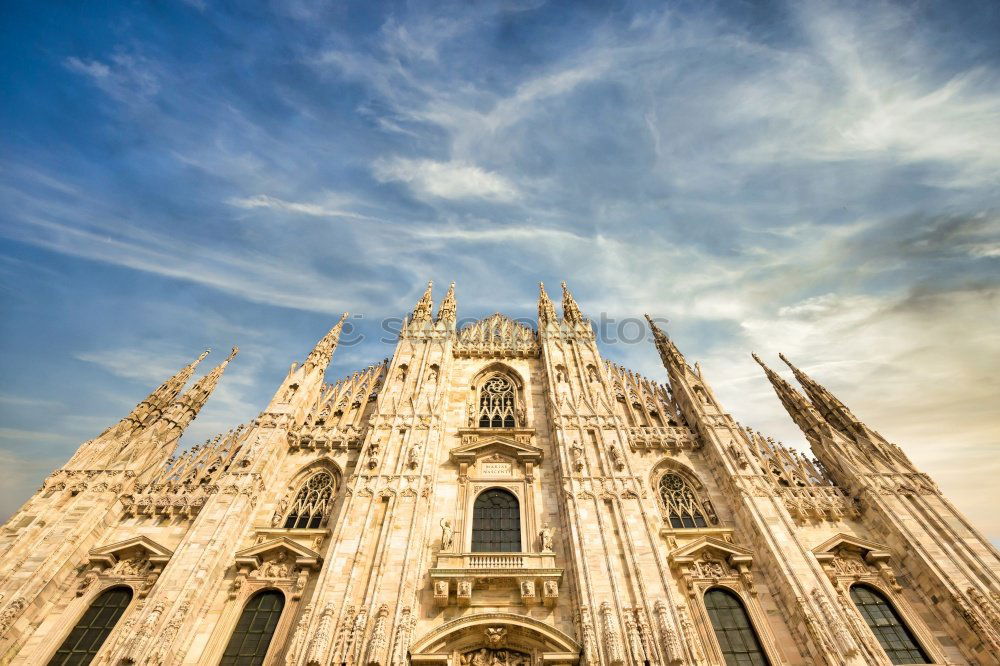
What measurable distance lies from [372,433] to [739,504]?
15.3m

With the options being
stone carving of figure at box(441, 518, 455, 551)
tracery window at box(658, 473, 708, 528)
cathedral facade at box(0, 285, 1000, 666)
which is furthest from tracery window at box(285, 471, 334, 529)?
tracery window at box(658, 473, 708, 528)

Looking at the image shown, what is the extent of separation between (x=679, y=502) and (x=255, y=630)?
53.5ft

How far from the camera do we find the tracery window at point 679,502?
18141 millimetres

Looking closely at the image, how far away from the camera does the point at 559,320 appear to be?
28.3 metres

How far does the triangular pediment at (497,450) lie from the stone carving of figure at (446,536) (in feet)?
10.5

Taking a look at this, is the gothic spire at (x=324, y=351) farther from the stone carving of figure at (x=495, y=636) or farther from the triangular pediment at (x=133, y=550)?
the stone carving of figure at (x=495, y=636)

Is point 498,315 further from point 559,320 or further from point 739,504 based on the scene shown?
point 739,504

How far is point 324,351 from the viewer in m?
24.8

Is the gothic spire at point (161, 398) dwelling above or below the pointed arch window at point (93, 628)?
above

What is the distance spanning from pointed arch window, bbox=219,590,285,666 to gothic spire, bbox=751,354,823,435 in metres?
23.4

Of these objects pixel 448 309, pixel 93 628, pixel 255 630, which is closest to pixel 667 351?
pixel 448 309

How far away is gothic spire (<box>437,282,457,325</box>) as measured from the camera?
27.5 m

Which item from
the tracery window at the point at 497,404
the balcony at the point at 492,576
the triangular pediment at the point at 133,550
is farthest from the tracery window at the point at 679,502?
A: the triangular pediment at the point at 133,550

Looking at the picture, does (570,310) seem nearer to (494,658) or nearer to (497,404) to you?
(497,404)
